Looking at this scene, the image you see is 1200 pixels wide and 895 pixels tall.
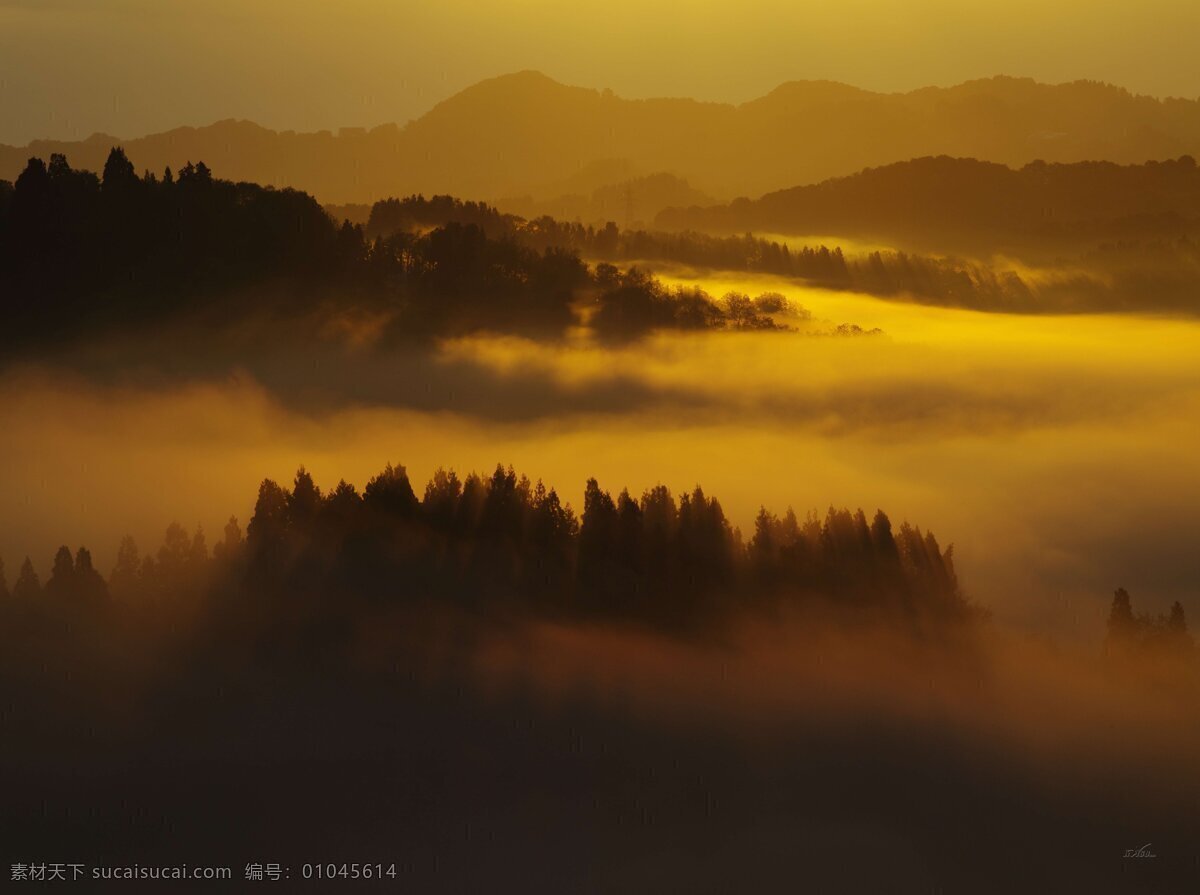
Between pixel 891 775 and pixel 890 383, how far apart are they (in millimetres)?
56935

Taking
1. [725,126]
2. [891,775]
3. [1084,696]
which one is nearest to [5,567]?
[891,775]

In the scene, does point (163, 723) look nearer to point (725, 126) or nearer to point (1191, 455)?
point (1191, 455)

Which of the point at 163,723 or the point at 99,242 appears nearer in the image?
the point at 163,723

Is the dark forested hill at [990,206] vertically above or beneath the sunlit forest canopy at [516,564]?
above

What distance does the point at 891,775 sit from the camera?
2960 inches
